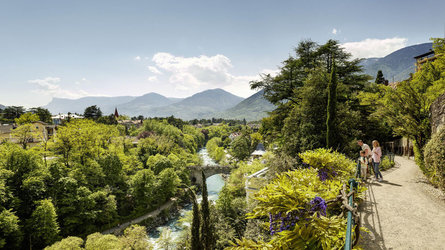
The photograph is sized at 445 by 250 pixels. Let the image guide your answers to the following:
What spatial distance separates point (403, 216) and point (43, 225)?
24.1 m

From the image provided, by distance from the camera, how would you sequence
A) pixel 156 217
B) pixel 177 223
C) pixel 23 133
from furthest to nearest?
pixel 156 217
pixel 177 223
pixel 23 133

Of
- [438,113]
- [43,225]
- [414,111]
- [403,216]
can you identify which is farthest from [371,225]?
[43,225]

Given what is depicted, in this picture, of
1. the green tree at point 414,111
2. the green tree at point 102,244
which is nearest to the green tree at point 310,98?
the green tree at point 414,111

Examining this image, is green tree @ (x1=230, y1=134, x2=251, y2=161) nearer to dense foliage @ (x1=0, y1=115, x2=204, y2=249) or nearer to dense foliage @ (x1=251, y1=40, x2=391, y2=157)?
dense foliage @ (x1=0, y1=115, x2=204, y2=249)

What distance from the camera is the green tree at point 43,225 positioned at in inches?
691

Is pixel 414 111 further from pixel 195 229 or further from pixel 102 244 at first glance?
pixel 102 244

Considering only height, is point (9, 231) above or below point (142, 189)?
above

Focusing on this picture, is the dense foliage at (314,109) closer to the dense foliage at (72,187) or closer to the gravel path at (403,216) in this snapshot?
the gravel path at (403,216)

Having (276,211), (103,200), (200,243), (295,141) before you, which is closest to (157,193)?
(103,200)

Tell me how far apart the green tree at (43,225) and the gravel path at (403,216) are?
22.9 m

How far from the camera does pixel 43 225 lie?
699 inches

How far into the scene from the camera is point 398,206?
5.38 m

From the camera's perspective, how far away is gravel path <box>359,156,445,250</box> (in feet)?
12.7

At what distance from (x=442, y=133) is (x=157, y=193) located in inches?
1121
